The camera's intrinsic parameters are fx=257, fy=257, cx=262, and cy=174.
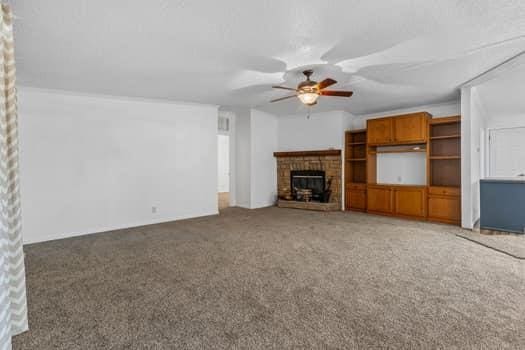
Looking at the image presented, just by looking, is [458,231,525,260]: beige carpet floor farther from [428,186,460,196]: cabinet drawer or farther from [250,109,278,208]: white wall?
[250,109,278,208]: white wall

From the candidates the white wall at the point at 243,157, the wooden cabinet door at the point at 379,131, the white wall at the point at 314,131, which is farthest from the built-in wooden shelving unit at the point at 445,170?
the white wall at the point at 243,157

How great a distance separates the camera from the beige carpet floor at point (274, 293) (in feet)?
5.78

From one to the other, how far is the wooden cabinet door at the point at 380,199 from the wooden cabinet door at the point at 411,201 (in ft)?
0.42

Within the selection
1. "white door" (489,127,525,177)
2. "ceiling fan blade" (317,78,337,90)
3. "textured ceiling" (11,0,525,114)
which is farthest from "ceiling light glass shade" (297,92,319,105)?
"white door" (489,127,525,177)

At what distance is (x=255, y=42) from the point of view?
9.25 ft

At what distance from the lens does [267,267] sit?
9.67 ft

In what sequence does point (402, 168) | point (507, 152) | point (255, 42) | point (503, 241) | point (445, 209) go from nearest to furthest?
point (255, 42), point (503, 241), point (445, 209), point (402, 168), point (507, 152)

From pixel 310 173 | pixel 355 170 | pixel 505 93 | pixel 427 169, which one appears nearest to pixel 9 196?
pixel 310 173

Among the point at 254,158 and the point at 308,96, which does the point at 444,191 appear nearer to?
the point at 308,96

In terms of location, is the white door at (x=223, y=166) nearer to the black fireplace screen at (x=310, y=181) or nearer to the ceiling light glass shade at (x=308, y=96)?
the black fireplace screen at (x=310, y=181)

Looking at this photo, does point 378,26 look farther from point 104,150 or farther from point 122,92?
point 104,150

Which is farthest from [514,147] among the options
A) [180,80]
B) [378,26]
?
[180,80]

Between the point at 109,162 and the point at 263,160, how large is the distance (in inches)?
148

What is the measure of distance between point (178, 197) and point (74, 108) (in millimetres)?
2479
